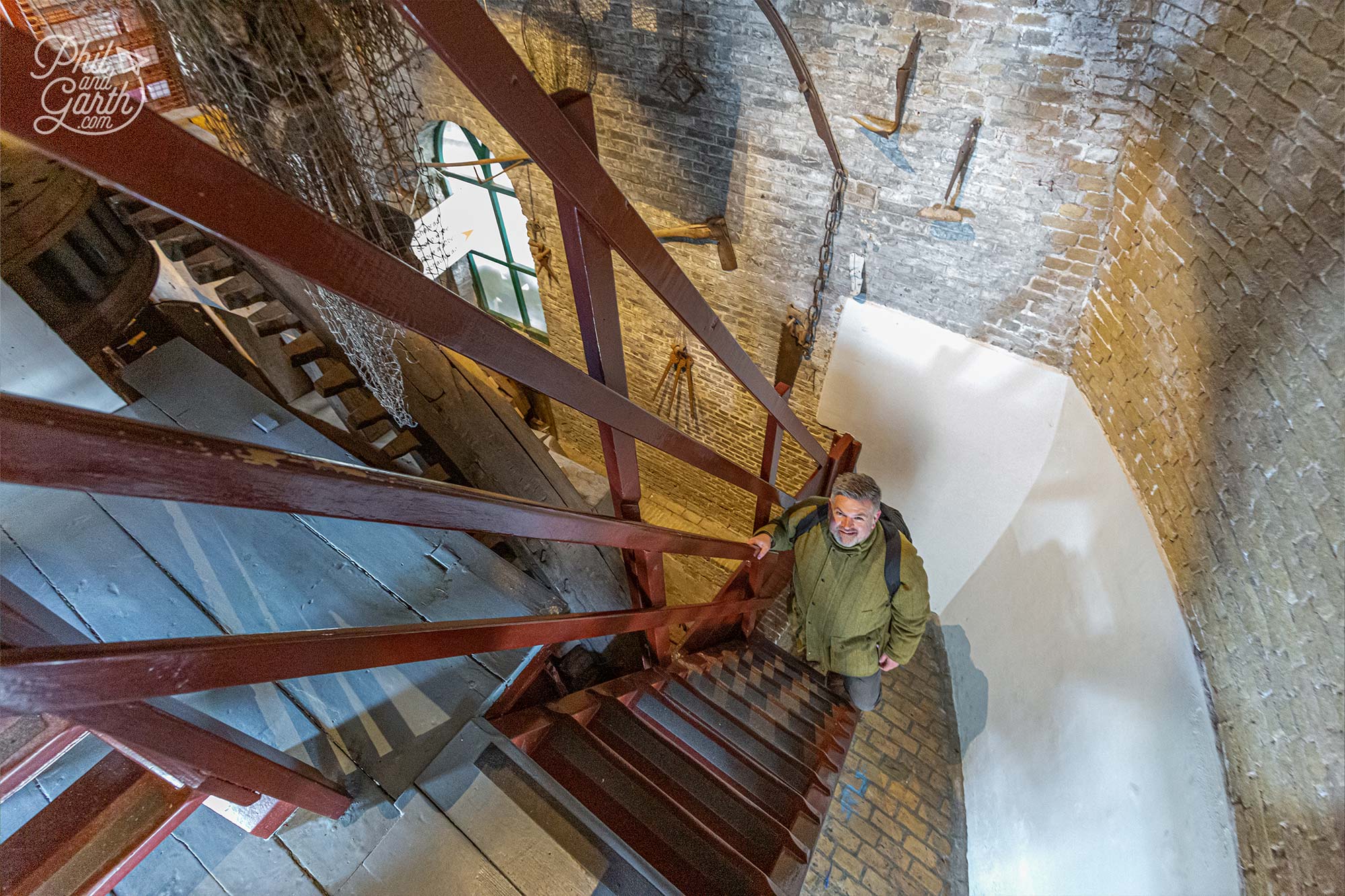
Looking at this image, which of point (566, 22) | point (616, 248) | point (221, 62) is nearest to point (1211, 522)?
point (616, 248)

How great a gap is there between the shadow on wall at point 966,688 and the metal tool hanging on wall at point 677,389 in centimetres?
290

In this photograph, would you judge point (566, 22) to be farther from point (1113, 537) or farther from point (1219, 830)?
point (1219, 830)

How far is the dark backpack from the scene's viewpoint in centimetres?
265

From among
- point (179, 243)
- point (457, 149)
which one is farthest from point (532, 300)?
point (179, 243)

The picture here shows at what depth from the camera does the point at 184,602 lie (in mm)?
2002

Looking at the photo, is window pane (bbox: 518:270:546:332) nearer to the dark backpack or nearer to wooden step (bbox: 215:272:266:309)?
wooden step (bbox: 215:272:266:309)

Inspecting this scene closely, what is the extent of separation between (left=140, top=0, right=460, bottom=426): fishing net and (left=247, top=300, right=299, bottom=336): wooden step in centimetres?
118

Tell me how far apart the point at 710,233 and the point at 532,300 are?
355cm

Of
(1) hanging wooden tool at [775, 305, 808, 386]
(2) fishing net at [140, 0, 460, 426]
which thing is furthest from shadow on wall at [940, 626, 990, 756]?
(2) fishing net at [140, 0, 460, 426]

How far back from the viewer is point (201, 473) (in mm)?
747

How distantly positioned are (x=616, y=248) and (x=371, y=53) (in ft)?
4.51

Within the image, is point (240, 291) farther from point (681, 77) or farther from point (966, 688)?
point (966, 688)

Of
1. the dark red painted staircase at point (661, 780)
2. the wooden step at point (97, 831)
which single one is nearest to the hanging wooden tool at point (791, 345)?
the dark red painted staircase at point (661, 780)

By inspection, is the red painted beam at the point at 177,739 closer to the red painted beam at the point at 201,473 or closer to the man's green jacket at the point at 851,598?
the red painted beam at the point at 201,473
